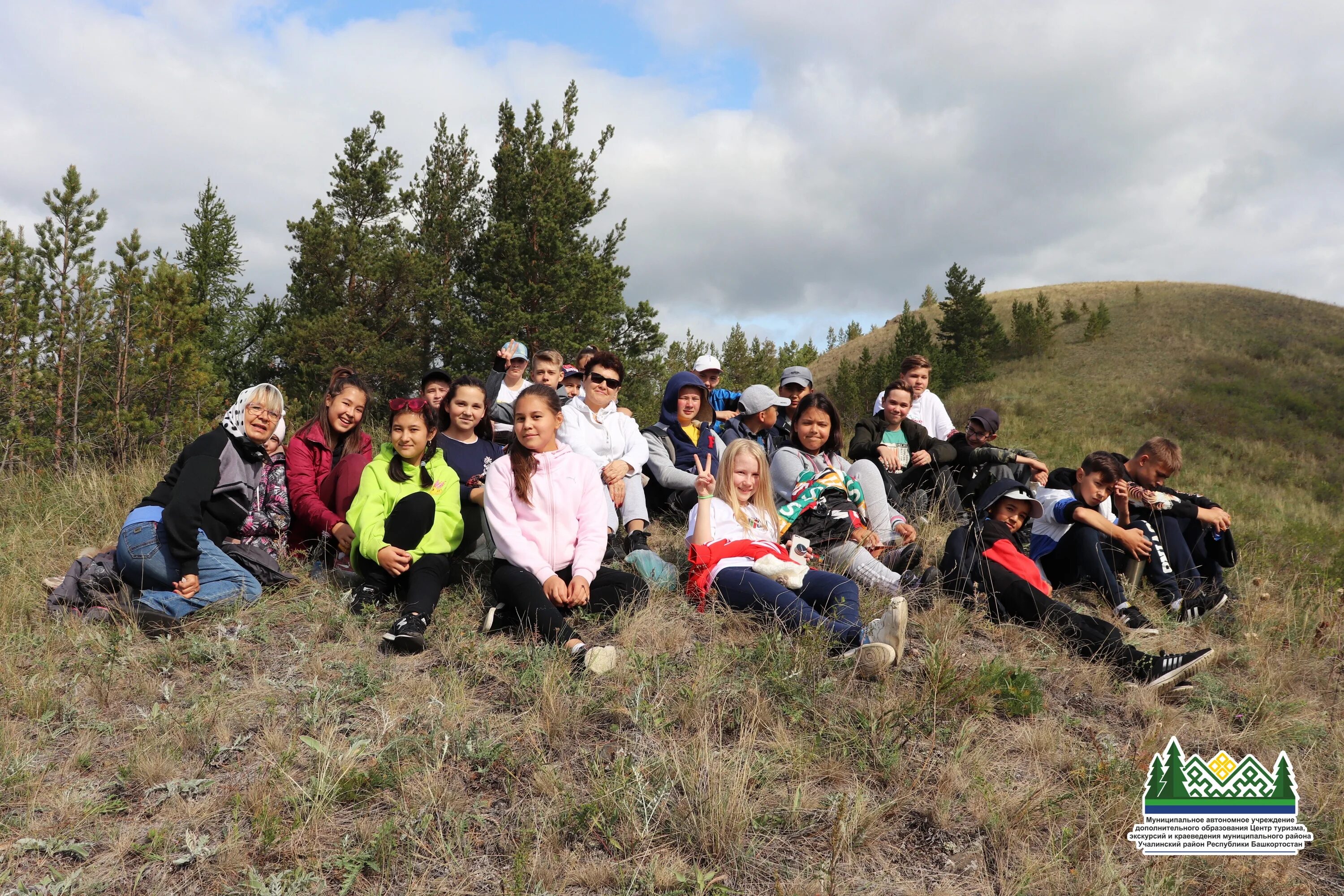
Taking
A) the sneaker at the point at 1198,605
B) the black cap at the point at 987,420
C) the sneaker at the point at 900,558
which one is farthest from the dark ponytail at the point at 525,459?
the sneaker at the point at 1198,605

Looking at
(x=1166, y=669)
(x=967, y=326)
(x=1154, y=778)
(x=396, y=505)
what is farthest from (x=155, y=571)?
(x=967, y=326)

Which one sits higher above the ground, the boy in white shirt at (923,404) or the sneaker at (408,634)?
the boy in white shirt at (923,404)

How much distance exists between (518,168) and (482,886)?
16.8 m

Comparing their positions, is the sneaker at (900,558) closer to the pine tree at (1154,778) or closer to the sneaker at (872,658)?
the sneaker at (872,658)

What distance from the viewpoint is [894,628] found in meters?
3.40

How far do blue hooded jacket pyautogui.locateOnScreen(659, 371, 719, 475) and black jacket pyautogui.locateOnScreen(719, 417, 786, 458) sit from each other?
195mm

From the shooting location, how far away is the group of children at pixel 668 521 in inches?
157

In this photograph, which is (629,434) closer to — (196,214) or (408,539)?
(408,539)

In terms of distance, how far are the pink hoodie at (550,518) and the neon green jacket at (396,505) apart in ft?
1.42

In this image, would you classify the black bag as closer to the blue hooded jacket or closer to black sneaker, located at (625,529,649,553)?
black sneaker, located at (625,529,649,553)

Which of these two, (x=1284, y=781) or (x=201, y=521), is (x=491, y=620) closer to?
(x=201, y=521)

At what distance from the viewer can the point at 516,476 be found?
4184 millimetres

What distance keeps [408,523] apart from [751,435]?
11.0 ft

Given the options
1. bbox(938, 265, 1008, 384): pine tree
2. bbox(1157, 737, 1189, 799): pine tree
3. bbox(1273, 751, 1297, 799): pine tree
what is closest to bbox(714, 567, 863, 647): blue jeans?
bbox(1157, 737, 1189, 799): pine tree
